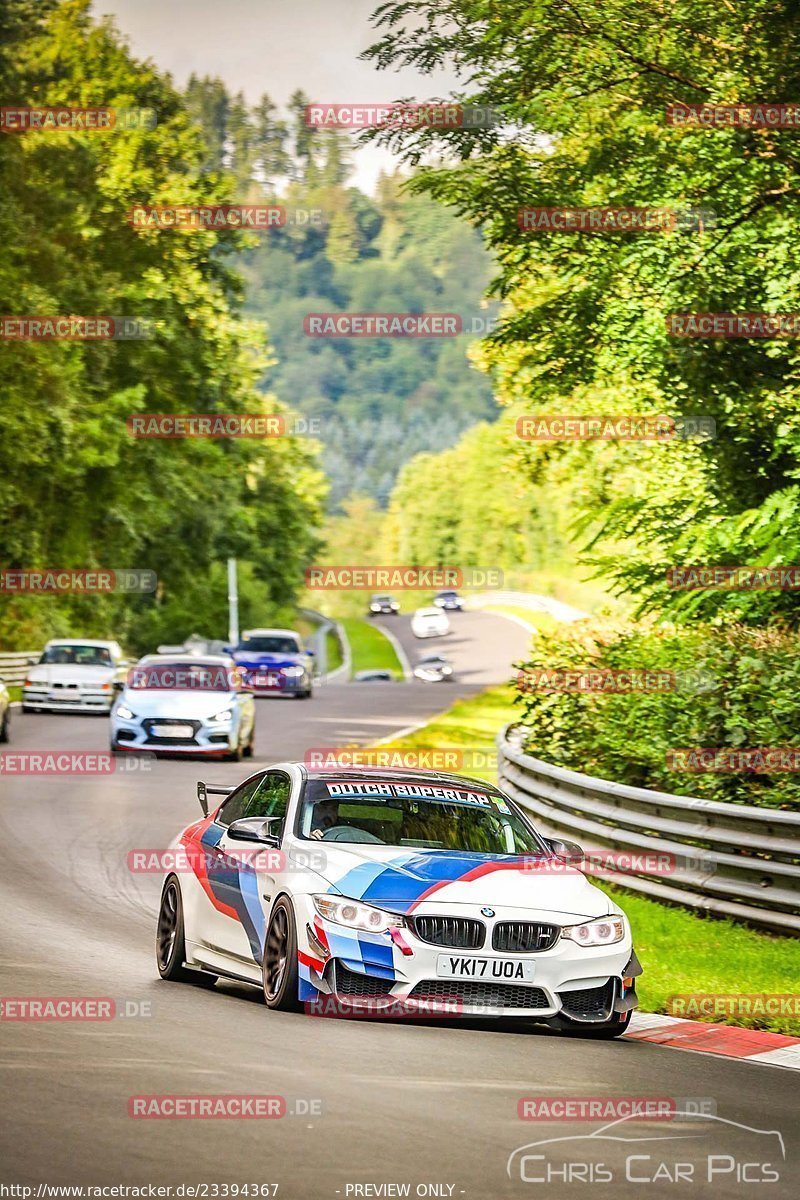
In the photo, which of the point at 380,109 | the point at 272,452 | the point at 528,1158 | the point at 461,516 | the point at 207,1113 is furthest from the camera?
the point at 461,516

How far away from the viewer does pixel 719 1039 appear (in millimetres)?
9875

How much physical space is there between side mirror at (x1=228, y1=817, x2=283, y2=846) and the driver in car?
0.20m

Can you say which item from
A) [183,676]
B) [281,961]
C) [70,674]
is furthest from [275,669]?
[281,961]

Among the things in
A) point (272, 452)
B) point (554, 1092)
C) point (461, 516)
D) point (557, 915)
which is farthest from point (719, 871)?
point (461, 516)

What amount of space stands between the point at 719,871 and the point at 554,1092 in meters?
5.84

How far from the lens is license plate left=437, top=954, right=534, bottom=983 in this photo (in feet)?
30.1

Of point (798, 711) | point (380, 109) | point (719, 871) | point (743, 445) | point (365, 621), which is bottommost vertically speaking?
point (365, 621)

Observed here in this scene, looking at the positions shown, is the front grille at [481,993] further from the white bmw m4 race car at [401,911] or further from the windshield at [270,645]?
the windshield at [270,645]

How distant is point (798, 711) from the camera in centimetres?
1357

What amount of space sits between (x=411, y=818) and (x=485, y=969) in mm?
1461

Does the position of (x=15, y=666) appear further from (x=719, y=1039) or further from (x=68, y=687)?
(x=719, y=1039)

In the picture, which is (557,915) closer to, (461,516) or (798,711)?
(798,711)

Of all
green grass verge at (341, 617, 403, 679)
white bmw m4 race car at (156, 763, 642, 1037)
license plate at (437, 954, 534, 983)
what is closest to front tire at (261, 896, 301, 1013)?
white bmw m4 race car at (156, 763, 642, 1037)

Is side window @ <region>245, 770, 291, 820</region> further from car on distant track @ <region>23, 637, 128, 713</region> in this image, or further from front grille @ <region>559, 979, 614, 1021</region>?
car on distant track @ <region>23, 637, 128, 713</region>
